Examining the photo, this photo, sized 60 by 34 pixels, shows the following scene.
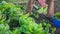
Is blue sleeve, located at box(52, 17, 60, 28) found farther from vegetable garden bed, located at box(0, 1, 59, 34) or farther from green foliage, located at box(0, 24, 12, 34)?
green foliage, located at box(0, 24, 12, 34)

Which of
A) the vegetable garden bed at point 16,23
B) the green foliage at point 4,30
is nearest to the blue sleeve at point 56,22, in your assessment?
the vegetable garden bed at point 16,23

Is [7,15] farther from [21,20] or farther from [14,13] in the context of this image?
[21,20]

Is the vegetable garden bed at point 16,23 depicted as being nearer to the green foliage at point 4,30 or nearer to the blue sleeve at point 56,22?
the green foliage at point 4,30

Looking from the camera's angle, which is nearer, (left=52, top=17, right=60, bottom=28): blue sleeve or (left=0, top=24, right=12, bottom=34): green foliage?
(left=0, top=24, right=12, bottom=34): green foliage

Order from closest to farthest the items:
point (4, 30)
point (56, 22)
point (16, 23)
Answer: point (4, 30)
point (16, 23)
point (56, 22)

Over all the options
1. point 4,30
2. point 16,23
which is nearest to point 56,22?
point 16,23

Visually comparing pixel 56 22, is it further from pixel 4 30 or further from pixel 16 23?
pixel 4 30

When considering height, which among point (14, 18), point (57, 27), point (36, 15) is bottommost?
point (57, 27)

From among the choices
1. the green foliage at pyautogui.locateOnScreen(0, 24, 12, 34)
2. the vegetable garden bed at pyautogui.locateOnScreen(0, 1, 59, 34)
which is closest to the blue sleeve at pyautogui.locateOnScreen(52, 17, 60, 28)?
the vegetable garden bed at pyautogui.locateOnScreen(0, 1, 59, 34)

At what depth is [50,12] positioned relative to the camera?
3809 mm

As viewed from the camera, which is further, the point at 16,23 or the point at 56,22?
the point at 56,22

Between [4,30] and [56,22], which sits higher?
[4,30]

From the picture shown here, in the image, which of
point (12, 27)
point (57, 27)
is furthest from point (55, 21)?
point (12, 27)

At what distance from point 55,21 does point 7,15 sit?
1.72 meters
